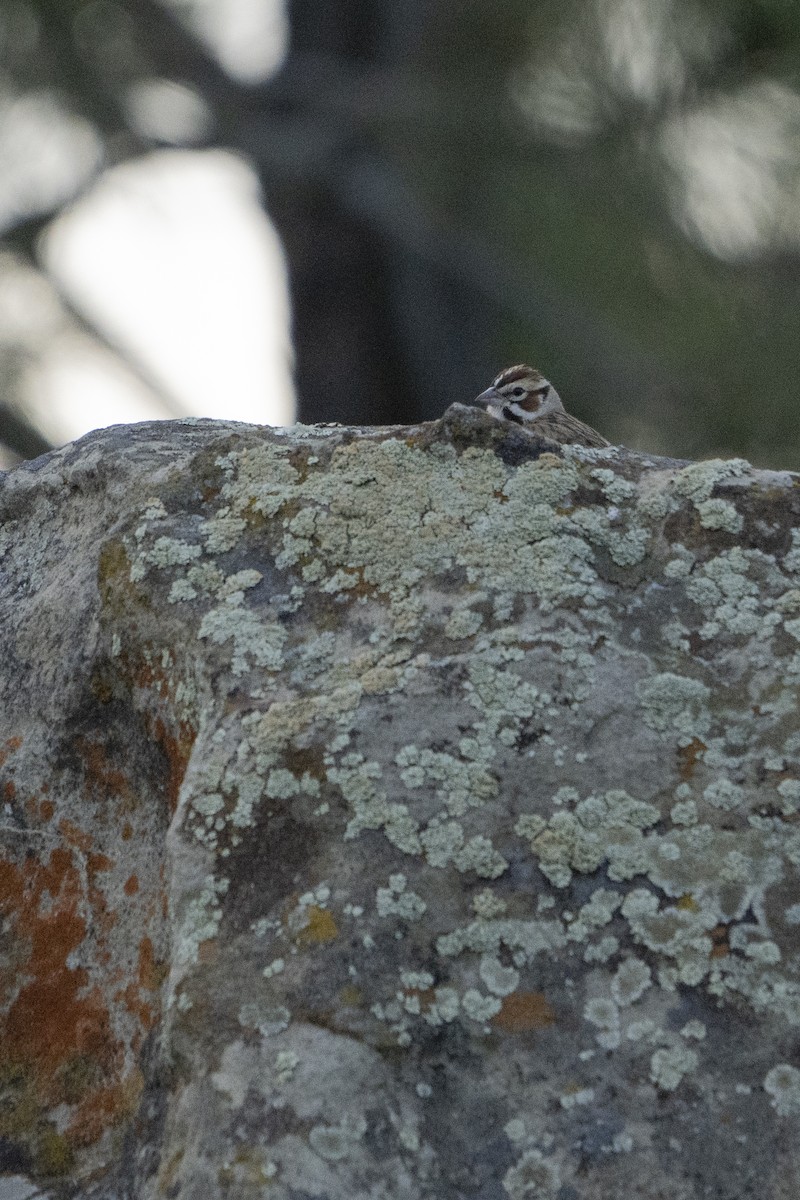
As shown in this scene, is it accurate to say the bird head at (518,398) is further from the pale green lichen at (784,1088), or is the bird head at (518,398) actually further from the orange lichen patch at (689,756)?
the pale green lichen at (784,1088)

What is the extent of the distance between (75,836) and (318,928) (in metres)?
0.63

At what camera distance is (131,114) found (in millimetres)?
9711

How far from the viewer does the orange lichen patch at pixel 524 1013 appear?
2.23m

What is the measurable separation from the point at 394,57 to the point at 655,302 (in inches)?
139

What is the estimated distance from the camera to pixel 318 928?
2.30 metres

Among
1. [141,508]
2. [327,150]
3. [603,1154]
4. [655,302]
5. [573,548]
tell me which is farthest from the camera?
[327,150]

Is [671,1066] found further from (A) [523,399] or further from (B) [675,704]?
(A) [523,399]

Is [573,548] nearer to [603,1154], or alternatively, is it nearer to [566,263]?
[603,1154]

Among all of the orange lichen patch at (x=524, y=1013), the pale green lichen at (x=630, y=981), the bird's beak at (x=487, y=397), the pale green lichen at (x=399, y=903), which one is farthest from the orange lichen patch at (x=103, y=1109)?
the bird's beak at (x=487, y=397)

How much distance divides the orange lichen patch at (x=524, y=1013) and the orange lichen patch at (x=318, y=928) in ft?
0.89

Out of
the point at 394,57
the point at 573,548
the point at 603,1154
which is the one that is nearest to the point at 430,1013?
the point at 603,1154

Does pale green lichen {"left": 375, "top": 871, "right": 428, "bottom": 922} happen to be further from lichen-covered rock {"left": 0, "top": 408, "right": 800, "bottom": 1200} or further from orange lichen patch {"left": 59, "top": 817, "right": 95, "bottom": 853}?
orange lichen patch {"left": 59, "top": 817, "right": 95, "bottom": 853}

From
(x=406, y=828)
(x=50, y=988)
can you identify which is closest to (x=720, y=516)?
(x=406, y=828)

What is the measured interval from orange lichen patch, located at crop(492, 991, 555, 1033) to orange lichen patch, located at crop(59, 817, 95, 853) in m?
0.85
